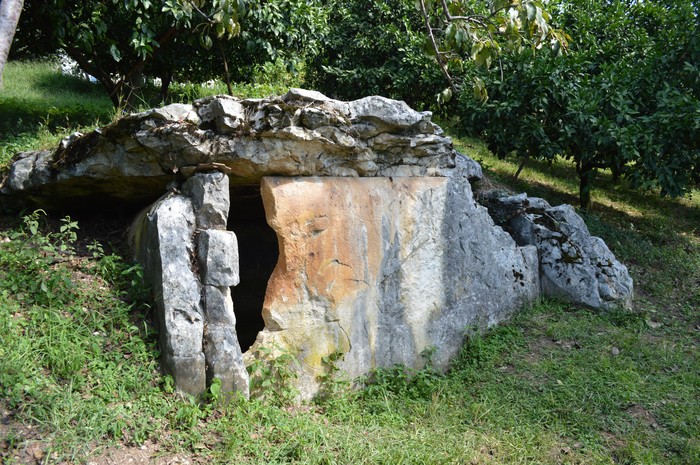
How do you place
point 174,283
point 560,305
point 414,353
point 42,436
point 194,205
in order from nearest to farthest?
Answer: point 42,436, point 174,283, point 194,205, point 414,353, point 560,305

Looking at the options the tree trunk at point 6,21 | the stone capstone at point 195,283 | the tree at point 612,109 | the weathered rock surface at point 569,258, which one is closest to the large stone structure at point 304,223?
the stone capstone at point 195,283

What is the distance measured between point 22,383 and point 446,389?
3549 millimetres

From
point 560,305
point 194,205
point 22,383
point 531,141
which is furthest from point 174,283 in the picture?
point 531,141

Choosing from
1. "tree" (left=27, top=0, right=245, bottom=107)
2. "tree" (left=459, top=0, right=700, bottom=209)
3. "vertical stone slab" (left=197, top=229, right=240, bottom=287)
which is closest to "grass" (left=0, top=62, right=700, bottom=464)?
"vertical stone slab" (left=197, top=229, right=240, bottom=287)

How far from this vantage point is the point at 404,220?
20.8 feet

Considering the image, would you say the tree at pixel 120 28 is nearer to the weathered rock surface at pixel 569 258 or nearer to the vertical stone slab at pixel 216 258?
the vertical stone slab at pixel 216 258

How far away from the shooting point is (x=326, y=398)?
5.67 meters

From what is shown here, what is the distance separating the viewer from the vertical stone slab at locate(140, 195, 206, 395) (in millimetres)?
4877

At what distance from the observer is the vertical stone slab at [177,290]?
488cm

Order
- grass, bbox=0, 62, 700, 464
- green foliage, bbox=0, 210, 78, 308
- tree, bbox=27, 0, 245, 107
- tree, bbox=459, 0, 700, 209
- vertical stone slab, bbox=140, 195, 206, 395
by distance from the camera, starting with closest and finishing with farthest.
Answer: grass, bbox=0, 62, 700, 464, vertical stone slab, bbox=140, 195, 206, 395, green foliage, bbox=0, 210, 78, 308, tree, bbox=27, 0, 245, 107, tree, bbox=459, 0, 700, 209

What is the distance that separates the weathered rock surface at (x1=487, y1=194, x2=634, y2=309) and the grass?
0.53 metres

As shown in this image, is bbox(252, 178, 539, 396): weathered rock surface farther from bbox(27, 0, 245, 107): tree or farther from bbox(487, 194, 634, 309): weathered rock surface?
bbox(27, 0, 245, 107): tree

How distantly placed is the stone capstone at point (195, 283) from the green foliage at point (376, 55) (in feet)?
23.1

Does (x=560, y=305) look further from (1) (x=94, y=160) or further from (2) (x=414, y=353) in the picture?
(1) (x=94, y=160)
